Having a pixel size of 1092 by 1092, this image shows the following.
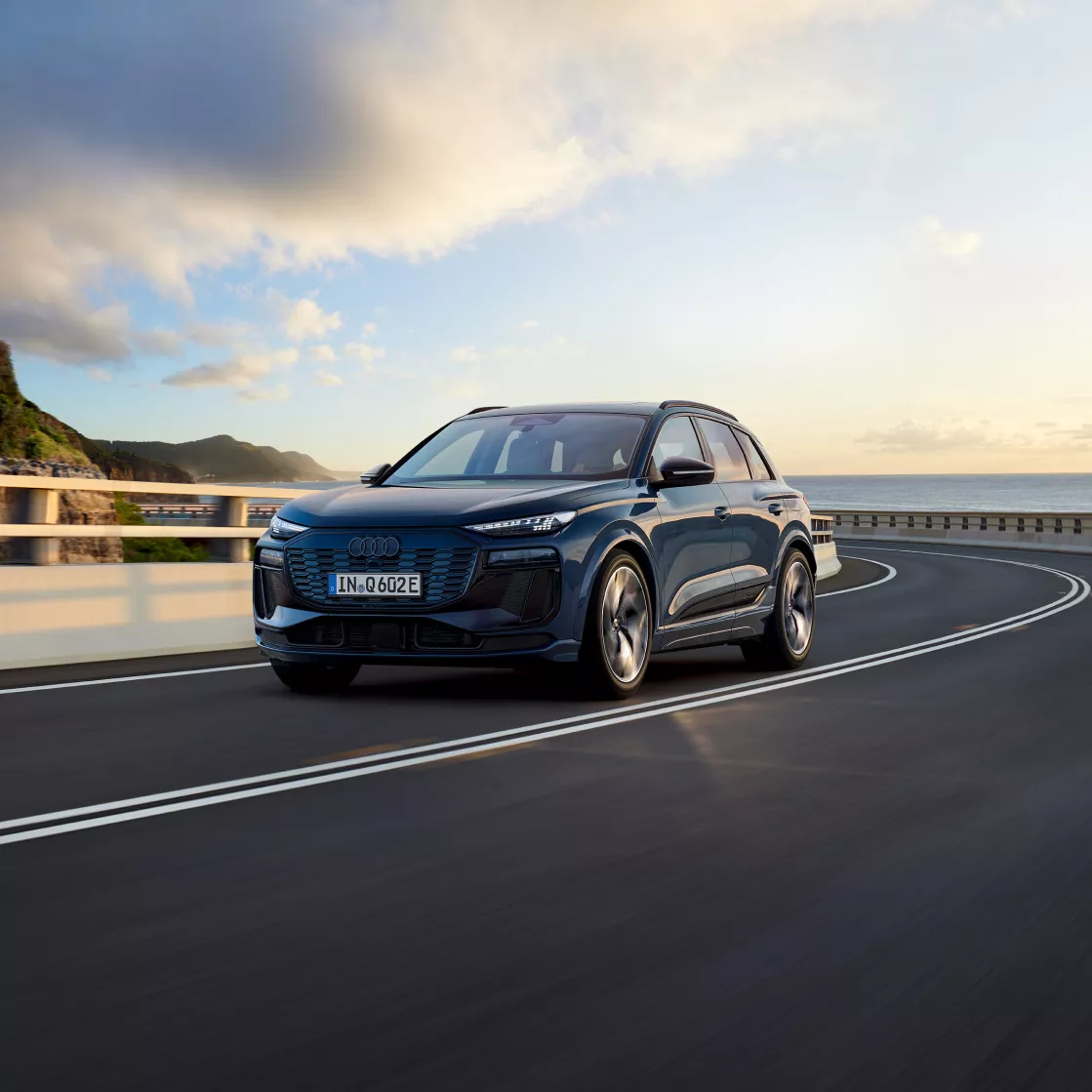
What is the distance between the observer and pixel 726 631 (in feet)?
34.8

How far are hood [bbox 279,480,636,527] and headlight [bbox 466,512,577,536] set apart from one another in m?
0.03

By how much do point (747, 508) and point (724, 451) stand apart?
518 millimetres

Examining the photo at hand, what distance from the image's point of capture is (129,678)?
10.4m

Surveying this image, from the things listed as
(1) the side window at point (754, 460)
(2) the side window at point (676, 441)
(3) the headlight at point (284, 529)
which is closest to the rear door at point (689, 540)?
(2) the side window at point (676, 441)

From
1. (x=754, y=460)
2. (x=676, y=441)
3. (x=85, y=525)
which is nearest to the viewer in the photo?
(x=676, y=441)

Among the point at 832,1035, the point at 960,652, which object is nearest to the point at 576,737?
the point at 832,1035

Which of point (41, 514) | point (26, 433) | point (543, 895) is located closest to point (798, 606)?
point (41, 514)

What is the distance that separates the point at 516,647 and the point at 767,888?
417 centimetres

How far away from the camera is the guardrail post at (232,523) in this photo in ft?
45.5

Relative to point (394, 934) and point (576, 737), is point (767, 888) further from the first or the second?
point (576, 737)

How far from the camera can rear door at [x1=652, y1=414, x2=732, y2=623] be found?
9844mm

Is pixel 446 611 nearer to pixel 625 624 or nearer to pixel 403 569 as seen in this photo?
pixel 403 569

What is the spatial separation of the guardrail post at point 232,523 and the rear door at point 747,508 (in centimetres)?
480

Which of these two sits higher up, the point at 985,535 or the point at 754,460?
the point at 754,460
